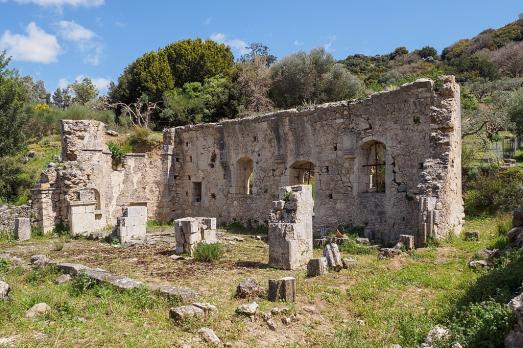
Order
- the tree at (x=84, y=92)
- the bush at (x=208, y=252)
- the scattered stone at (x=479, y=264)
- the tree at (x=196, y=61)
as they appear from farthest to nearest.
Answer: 1. the tree at (x=84, y=92)
2. the tree at (x=196, y=61)
3. the bush at (x=208, y=252)
4. the scattered stone at (x=479, y=264)

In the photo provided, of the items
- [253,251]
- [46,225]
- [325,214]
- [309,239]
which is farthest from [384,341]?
[46,225]

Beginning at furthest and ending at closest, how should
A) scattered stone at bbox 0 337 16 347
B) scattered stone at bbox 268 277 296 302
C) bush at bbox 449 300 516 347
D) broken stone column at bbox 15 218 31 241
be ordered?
broken stone column at bbox 15 218 31 241
scattered stone at bbox 268 277 296 302
scattered stone at bbox 0 337 16 347
bush at bbox 449 300 516 347

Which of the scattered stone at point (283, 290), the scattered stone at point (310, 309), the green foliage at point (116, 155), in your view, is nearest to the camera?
the scattered stone at point (310, 309)

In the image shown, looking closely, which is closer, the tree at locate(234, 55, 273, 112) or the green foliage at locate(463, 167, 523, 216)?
the green foliage at locate(463, 167, 523, 216)

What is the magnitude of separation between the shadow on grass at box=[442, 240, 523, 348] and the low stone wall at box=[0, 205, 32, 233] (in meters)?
15.6

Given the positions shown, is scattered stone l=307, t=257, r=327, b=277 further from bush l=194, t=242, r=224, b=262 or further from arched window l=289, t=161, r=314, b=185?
arched window l=289, t=161, r=314, b=185

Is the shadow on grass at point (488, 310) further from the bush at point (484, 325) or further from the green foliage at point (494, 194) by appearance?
the green foliage at point (494, 194)

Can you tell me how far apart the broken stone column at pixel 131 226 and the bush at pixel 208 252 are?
3944 mm

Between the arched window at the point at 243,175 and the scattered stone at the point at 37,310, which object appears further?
the arched window at the point at 243,175

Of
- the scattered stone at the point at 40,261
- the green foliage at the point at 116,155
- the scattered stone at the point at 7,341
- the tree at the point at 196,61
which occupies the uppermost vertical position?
the tree at the point at 196,61

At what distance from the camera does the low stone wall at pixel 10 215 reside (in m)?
16.7

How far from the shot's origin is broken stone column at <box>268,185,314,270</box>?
33.4ft

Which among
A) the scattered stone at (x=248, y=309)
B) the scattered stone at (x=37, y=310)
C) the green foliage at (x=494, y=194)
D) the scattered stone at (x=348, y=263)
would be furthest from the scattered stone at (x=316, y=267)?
the green foliage at (x=494, y=194)

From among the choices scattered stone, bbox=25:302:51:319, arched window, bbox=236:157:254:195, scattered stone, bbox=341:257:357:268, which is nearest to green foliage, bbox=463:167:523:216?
scattered stone, bbox=341:257:357:268
